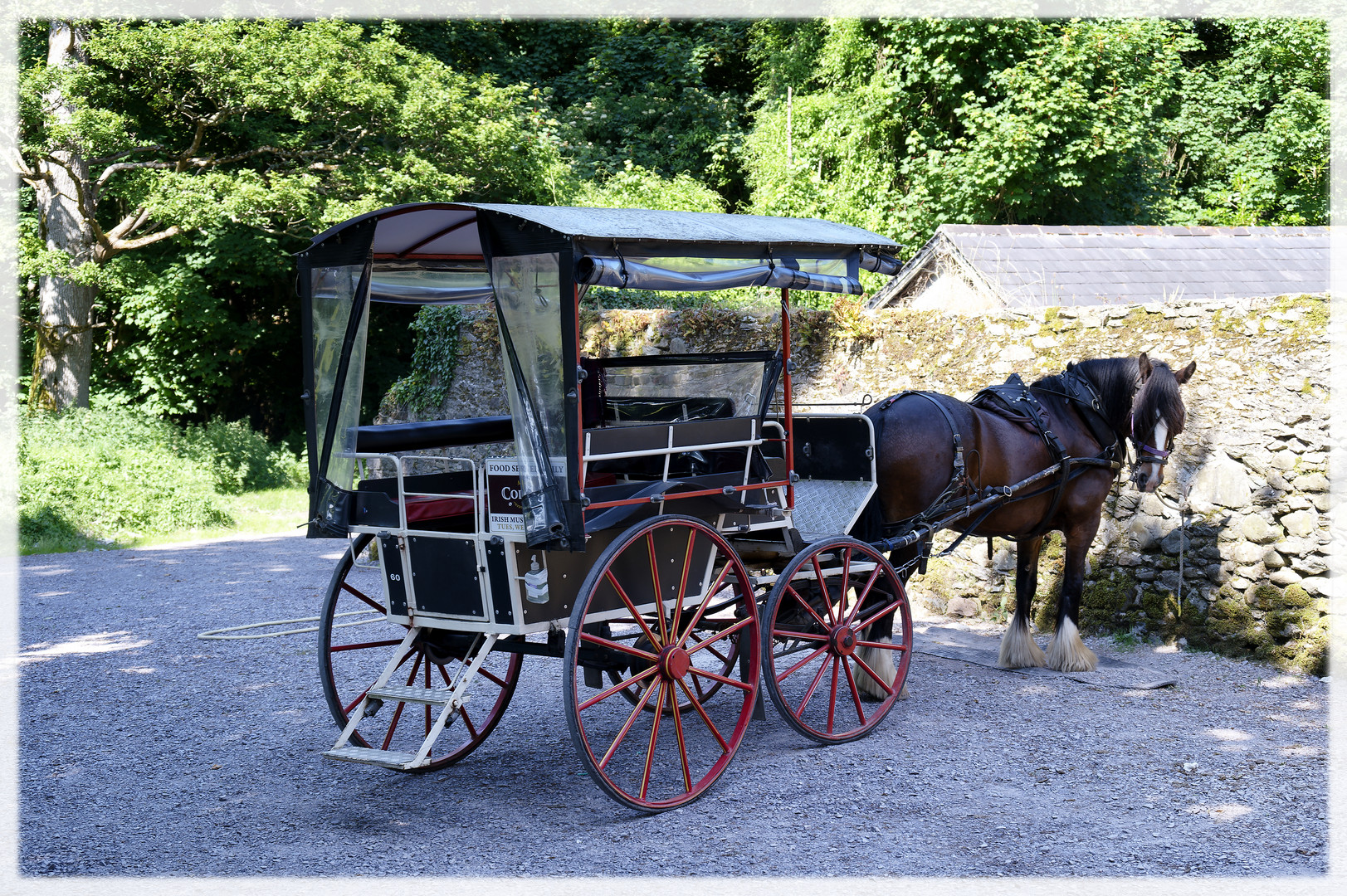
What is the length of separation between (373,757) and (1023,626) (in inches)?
167

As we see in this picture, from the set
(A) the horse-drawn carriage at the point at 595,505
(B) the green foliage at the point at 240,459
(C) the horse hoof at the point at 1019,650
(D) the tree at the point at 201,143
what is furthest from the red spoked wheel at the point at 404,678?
(D) the tree at the point at 201,143

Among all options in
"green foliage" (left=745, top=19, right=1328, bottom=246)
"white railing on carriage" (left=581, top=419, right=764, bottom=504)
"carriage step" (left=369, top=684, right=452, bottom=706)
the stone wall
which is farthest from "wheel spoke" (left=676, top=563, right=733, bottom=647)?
"green foliage" (left=745, top=19, right=1328, bottom=246)

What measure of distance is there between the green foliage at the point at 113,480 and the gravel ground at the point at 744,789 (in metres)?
6.24

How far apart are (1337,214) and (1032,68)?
29.3ft

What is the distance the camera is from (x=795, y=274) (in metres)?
5.09

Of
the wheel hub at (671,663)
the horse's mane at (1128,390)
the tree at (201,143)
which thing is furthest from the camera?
the tree at (201,143)

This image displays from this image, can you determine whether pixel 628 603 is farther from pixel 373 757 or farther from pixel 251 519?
pixel 251 519

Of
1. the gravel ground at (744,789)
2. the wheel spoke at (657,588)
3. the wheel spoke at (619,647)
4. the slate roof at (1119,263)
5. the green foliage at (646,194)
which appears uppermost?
the green foliage at (646,194)

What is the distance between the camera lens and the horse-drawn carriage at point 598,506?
14.3 feet

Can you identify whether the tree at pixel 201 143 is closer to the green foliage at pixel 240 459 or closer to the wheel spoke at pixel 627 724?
the green foliage at pixel 240 459

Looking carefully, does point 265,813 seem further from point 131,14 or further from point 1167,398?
point 131,14

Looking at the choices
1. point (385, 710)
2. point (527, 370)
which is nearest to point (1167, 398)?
point (527, 370)

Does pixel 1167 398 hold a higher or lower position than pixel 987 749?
higher

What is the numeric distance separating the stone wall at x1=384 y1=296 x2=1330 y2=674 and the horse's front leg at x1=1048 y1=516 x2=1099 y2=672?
98 cm
